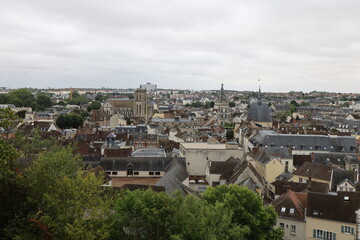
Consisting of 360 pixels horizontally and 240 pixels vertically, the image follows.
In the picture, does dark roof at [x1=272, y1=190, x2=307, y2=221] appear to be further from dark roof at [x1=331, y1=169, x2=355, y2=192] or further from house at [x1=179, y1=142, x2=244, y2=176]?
house at [x1=179, y1=142, x2=244, y2=176]

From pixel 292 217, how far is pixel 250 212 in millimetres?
5782

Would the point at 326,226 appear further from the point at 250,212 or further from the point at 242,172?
the point at 242,172

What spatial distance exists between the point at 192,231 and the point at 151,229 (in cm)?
195

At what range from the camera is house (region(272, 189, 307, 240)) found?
27484 millimetres

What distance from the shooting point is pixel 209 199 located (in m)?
25.0

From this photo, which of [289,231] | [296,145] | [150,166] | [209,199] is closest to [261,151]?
[296,145]

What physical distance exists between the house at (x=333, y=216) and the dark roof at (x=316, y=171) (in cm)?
989

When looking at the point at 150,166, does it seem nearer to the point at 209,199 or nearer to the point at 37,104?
the point at 209,199

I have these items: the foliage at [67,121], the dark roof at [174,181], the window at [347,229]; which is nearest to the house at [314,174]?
the window at [347,229]

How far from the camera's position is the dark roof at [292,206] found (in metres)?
27.7

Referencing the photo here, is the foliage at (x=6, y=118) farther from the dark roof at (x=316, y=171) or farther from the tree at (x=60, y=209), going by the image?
the dark roof at (x=316, y=171)

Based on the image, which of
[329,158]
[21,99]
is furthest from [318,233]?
[21,99]

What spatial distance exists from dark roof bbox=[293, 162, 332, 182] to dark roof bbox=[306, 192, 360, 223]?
974 cm

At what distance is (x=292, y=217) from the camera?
90.7 feet
